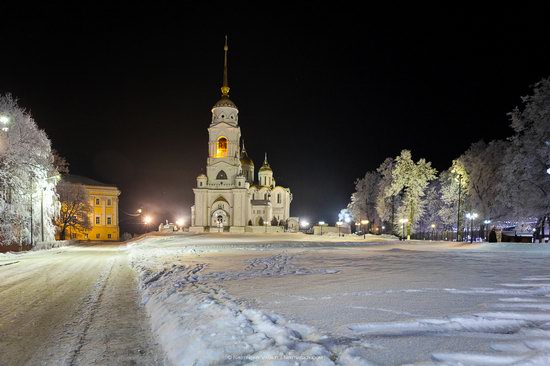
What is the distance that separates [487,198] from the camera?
40031 millimetres

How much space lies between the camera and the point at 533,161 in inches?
1120

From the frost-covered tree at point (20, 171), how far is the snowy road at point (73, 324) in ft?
56.7

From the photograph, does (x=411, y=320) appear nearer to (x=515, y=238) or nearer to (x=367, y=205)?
(x=515, y=238)

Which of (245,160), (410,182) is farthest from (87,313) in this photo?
(245,160)

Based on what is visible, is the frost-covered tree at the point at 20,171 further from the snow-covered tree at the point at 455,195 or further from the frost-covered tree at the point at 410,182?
the frost-covered tree at the point at 410,182

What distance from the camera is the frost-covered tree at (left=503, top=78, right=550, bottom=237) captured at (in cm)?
2806

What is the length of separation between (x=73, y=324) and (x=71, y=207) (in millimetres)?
56990

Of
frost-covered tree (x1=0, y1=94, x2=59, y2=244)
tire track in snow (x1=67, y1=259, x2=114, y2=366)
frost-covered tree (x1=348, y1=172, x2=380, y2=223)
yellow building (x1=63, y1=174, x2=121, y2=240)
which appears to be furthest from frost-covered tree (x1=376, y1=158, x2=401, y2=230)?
yellow building (x1=63, y1=174, x2=121, y2=240)

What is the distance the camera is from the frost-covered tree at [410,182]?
5020 cm

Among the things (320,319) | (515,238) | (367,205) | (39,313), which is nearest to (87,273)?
(39,313)

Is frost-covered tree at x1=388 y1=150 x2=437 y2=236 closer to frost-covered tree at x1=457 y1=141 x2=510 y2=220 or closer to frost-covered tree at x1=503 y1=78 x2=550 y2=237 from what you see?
frost-covered tree at x1=457 y1=141 x2=510 y2=220

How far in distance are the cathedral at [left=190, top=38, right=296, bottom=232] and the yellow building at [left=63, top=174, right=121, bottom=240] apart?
57.9 ft

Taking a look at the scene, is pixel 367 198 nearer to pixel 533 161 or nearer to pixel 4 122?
pixel 533 161

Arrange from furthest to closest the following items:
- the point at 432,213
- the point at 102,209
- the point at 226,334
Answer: the point at 102,209 < the point at 432,213 < the point at 226,334
